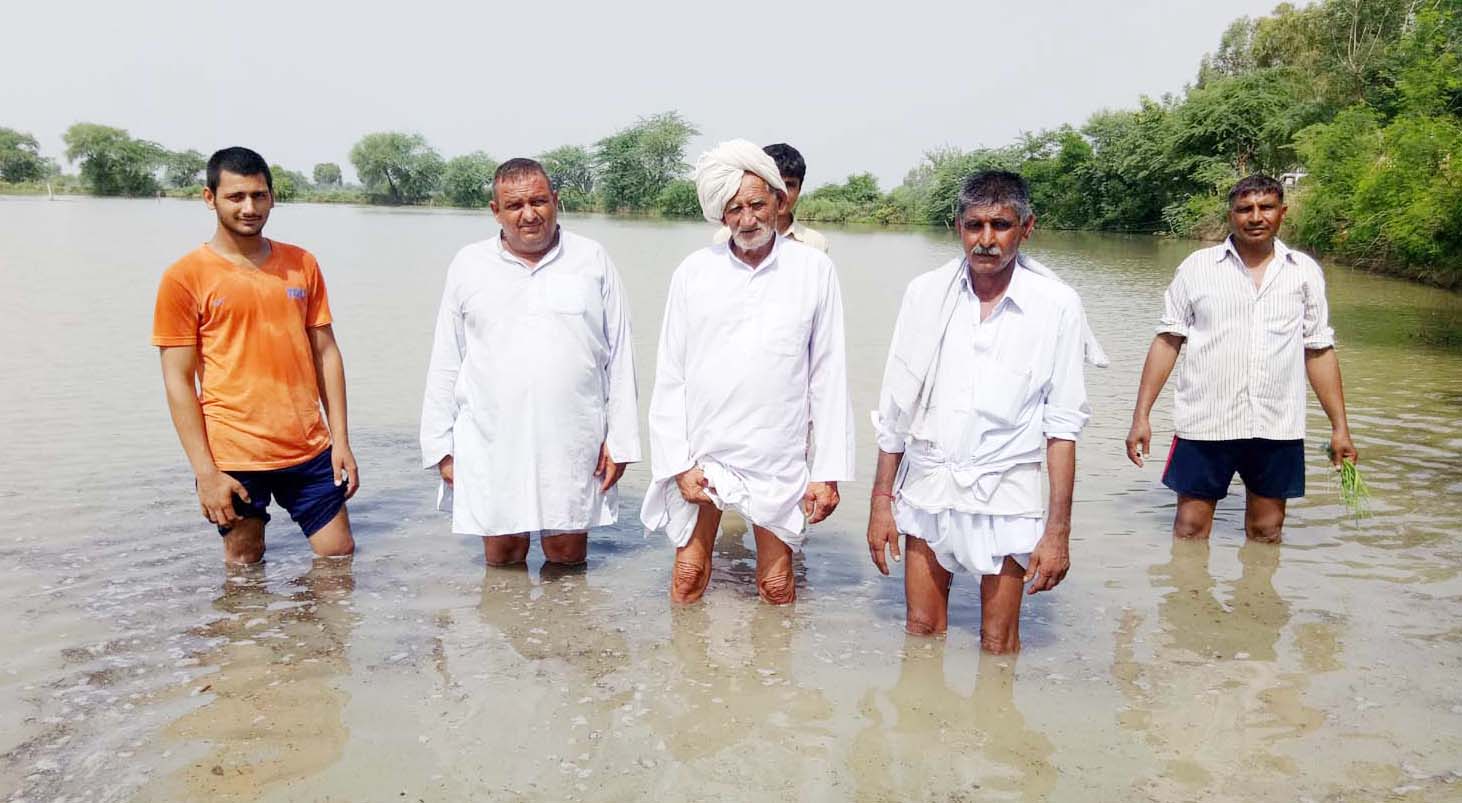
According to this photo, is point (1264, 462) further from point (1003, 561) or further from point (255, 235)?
point (255, 235)

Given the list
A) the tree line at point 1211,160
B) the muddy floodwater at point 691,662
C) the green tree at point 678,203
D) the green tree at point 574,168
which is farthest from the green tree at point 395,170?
the muddy floodwater at point 691,662

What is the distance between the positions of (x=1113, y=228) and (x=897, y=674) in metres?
47.0

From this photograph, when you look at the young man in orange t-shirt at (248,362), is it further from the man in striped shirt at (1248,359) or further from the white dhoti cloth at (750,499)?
the man in striped shirt at (1248,359)

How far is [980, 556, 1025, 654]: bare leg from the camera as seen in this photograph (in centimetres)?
348

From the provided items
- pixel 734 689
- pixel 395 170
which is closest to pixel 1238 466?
pixel 734 689

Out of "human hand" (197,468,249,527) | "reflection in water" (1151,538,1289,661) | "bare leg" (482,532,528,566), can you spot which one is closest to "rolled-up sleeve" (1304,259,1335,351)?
"reflection in water" (1151,538,1289,661)

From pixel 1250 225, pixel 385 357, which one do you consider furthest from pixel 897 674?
pixel 385 357

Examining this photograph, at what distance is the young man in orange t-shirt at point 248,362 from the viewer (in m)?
3.87

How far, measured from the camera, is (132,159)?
238ft

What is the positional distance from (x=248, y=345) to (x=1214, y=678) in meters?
→ 3.80

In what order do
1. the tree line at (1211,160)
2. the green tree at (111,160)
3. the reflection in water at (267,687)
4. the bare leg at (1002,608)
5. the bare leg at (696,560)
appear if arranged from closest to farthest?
the reflection in water at (267,687) → the bare leg at (1002,608) → the bare leg at (696,560) → the tree line at (1211,160) → the green tree at (111,160)

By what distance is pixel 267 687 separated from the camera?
3.35 m

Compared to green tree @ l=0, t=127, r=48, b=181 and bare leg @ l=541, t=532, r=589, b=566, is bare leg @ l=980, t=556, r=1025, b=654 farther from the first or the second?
green tree @ l=0, t=127, r=48, b=181

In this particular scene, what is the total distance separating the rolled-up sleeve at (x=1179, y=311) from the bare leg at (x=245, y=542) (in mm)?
4166
